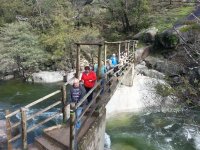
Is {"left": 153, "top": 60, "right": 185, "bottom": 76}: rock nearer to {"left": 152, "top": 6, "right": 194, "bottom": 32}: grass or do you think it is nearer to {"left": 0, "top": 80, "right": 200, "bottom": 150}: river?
{"left": 0, "top": 80, "right": 200, "bottom": 150}: river

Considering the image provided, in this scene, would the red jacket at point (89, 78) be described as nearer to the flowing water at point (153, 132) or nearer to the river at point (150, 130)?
the river at point (150, 130)

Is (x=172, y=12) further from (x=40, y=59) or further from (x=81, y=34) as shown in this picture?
(x=40, y=59)

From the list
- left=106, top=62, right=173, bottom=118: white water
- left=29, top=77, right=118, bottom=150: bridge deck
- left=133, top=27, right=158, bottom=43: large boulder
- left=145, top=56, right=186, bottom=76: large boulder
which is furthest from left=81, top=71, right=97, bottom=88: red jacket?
left=133, top=27, right=158, bottom=43: large boulder

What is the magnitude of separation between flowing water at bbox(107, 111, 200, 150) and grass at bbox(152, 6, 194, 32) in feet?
49.1

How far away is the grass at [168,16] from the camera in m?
35.6

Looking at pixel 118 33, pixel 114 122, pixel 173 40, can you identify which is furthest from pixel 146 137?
pixel 118 33

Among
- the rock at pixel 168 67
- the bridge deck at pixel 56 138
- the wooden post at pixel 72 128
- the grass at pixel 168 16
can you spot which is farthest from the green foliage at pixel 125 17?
the wooden post at pixel 72 128

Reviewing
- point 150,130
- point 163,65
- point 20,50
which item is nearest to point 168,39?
point 163,65

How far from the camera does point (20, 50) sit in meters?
32.2

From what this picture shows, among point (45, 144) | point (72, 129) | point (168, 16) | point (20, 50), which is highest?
point (168, 16)

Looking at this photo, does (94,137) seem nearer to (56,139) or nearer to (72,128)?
(56,139)

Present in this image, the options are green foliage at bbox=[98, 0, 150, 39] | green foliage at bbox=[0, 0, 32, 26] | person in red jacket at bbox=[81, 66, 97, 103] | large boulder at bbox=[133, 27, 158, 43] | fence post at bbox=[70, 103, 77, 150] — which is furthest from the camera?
green foliage at bbox=[0, 0, 32, 26]

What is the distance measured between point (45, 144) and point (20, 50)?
973 inches

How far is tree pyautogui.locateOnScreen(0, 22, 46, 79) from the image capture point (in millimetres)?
32438
